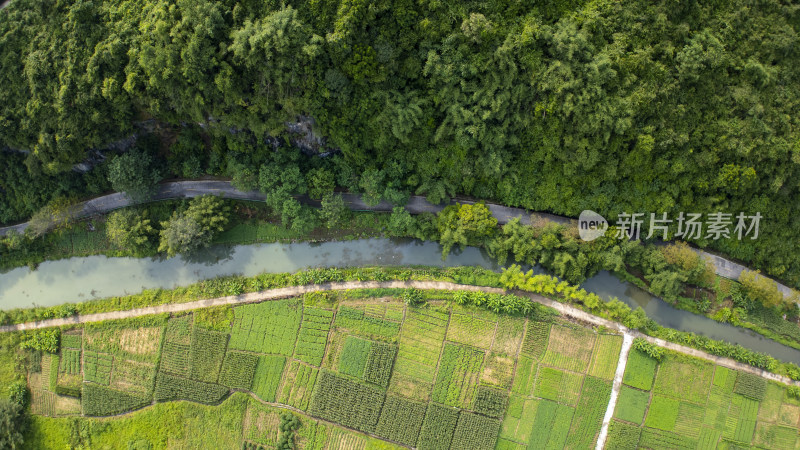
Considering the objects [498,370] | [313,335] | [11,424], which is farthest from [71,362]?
[498,370]

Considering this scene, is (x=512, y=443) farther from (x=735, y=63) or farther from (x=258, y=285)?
(x=735, y=63)

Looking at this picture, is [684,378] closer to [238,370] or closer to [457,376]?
[457,376]

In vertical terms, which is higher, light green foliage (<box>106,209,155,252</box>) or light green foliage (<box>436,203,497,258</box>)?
light green foliage (<box>436,203,497,258</box>)

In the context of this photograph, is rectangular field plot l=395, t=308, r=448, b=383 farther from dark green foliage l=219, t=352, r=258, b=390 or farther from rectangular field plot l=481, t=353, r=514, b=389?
dark green foliage l=219, t=352, r=258, b=390

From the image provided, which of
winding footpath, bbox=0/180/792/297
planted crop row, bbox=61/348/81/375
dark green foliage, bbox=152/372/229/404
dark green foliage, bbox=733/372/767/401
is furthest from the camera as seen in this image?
winding footpath, bbox=0/180/792/297

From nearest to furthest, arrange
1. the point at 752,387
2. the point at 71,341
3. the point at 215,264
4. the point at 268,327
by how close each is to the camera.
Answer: the point at 752,387, the point at 268,327, the point at 71,341, the point at 215,264

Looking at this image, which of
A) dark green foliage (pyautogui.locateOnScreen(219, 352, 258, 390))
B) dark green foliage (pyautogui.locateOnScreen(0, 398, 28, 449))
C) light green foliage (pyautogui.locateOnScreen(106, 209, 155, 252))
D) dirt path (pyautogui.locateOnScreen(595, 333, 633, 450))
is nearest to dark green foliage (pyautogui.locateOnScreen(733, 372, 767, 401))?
dirt path (pyautogui.locateOnScreen(595, 333, 633, 450))

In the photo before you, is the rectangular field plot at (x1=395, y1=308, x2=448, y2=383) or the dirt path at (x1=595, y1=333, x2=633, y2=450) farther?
the rectangular field plot at (x1=395, y1=308, x2=448, y2=383)
